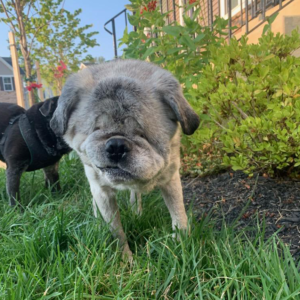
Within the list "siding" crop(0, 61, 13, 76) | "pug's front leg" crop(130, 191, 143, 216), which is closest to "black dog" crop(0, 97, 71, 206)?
"pug's front leg" crop(130, 191, 143, 216)

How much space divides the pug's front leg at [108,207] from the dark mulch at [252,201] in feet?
2.57

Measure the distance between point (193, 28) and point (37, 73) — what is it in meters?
10.2

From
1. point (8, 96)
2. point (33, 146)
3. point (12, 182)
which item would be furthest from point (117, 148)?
point (8, 96)

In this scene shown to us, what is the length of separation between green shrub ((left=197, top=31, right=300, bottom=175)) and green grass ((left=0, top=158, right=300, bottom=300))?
28.9 inches

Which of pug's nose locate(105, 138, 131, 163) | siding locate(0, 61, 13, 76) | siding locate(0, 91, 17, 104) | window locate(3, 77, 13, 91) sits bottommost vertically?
pug's nose locate(105, 138, 131, 163)

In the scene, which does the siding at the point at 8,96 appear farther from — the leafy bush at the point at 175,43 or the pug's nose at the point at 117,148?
the pug's nose at the point at 117,148

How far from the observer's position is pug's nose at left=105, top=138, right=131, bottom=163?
1577 millimetres

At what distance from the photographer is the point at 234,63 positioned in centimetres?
279

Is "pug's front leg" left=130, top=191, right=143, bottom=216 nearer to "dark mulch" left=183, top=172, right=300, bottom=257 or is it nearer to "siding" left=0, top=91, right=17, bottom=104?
"dark mulch" left=183, top=172, right=300, bottom=257

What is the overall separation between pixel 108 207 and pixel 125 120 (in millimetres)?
856

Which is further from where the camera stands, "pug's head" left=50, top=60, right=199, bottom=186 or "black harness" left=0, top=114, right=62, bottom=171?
"black harness" left=0, top=114, right=62, bottom=171

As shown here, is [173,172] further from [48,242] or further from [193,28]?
[193,28]

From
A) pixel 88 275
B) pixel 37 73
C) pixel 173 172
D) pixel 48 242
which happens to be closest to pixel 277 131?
pixel 173 172

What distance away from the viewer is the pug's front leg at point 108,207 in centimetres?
220
